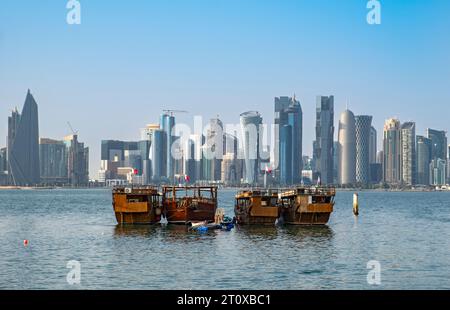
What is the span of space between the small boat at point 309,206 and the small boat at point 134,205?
18050mm

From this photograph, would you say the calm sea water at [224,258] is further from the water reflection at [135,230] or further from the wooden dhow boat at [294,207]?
the wooden dhow boat at [294,207]

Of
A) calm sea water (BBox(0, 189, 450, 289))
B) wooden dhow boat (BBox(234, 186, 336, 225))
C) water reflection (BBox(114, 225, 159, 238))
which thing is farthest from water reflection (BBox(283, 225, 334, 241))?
water reflection (BBox(114, 225, 159, 238))

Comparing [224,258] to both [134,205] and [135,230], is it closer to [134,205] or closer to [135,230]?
[135,230]

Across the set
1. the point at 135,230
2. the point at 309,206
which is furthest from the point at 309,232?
the point at 135,230

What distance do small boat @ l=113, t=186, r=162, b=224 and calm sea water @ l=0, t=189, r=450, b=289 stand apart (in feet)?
6.93

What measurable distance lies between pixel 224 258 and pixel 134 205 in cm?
3225

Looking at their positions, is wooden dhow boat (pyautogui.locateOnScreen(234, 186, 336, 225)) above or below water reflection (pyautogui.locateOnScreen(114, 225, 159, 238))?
above

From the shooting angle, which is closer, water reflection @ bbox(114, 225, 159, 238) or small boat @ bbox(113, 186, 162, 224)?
water reflection @ bbox(114, 225, 159, 238)

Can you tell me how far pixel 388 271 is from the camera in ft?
185

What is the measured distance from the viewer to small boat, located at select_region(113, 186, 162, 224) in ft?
298

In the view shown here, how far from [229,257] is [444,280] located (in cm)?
1931

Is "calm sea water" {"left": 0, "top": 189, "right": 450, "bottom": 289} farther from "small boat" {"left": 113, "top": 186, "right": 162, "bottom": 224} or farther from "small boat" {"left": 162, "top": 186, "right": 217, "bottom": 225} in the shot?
"small boat" {"left": 162, "top": 186, "right": 217, "bottom": 225}

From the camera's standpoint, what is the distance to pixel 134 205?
92.1 metres

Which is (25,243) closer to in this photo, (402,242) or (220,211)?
(220,211)
